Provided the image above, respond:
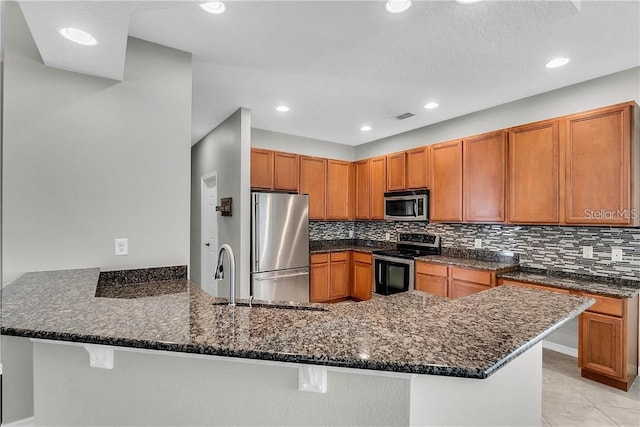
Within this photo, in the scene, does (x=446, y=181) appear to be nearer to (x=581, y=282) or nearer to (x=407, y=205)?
(x=407, y=205)

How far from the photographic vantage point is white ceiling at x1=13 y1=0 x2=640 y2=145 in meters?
1.74

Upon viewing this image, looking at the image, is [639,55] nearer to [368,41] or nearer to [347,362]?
[368,41]

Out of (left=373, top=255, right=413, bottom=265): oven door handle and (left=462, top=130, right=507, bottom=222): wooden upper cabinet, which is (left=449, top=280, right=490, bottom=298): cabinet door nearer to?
(left=373, top=255, right=413, bottom=265): oven door handle

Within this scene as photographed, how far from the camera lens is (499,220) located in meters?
3.28

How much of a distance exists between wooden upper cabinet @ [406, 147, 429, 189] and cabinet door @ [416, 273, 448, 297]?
1.23 meters

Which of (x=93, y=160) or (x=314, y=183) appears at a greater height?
(x=314, y=183)

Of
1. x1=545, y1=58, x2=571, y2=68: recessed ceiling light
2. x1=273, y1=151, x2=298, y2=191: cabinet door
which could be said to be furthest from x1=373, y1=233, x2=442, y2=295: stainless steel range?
x1=545, y1=58, x2=571, y2=68: recessed ceiling light

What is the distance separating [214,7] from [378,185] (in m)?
3.52

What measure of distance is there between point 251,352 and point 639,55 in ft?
11.3

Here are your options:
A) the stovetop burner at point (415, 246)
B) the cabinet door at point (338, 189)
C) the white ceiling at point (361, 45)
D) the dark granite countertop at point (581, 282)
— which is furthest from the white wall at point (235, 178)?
the dark granite countertop at point (581, 282)

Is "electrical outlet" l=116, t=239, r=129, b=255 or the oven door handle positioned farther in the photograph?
the oven door handle

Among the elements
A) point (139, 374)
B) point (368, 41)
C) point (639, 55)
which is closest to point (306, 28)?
point (368, 41)

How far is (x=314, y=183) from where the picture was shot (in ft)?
15.9

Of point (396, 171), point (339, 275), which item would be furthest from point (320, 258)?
point (396, 171)
